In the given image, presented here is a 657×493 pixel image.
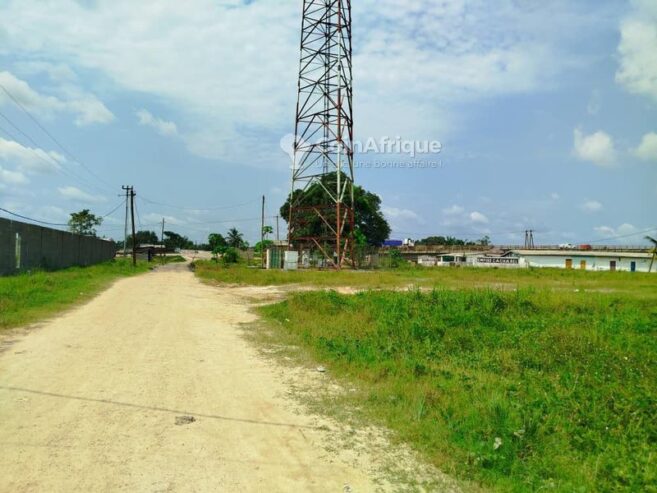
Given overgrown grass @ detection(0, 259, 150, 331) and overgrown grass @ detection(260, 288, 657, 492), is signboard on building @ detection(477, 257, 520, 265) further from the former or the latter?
overgrown grass @ detection(0, 259, 150, 331)

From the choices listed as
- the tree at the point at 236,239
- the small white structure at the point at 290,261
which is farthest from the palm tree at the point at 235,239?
the small white structure at the point at 290,261

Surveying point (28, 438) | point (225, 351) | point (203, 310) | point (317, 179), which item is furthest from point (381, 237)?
point (28, 438)

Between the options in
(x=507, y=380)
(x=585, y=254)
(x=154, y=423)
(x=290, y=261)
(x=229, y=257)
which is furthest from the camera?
(x=585, y=254)

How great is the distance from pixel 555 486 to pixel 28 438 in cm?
414

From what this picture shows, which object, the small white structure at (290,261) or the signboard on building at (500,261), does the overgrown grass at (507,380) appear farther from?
the signboard on building at (500,261)

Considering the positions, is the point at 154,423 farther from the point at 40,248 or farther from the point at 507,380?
the point at 40,248

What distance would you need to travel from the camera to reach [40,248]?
26328 millimetres

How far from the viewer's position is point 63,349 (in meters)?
7.66

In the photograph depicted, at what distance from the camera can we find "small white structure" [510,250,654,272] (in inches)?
2201

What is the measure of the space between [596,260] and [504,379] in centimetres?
5900

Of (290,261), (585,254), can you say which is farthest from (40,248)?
(585,254)

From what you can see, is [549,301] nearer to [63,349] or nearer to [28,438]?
[63,349]

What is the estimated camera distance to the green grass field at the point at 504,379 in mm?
3959

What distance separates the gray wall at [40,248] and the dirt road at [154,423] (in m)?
15.8
